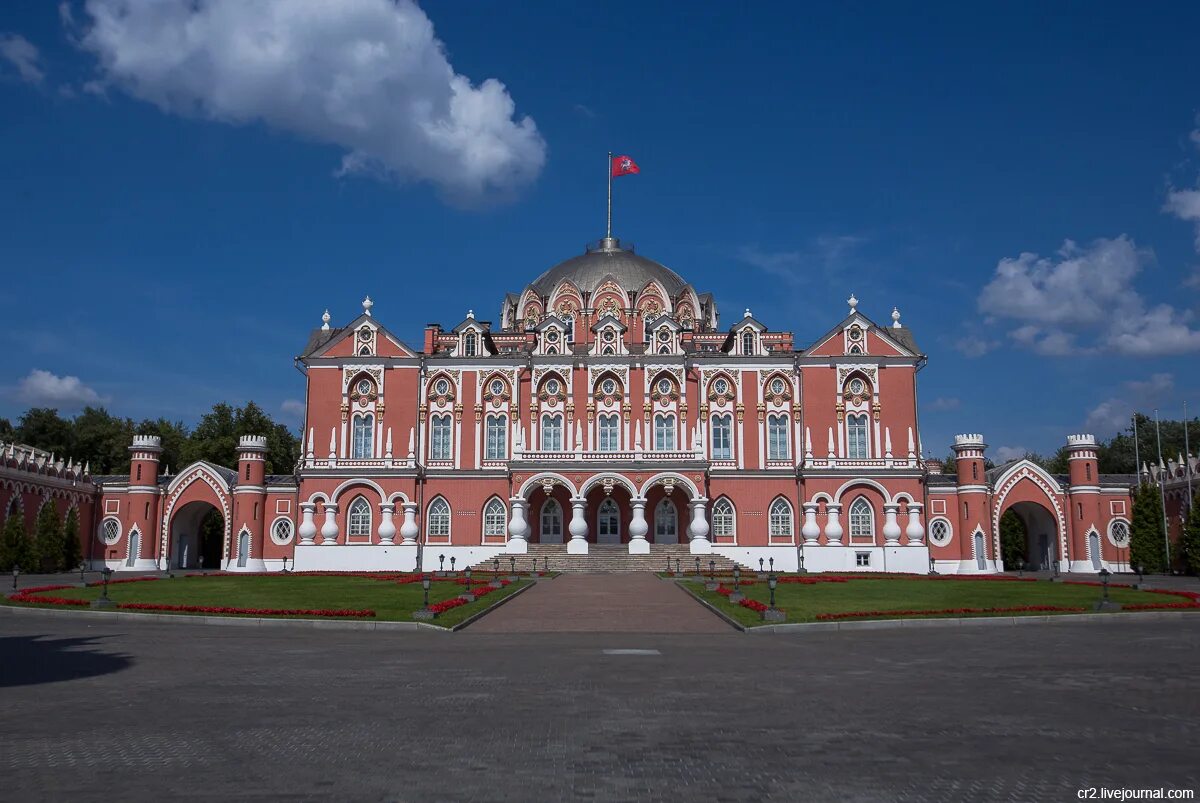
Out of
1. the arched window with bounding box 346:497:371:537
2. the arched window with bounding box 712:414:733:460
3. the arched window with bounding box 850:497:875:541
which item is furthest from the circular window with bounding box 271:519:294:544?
the arched window with bounding box 850:497:875:541

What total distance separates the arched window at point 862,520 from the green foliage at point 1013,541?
1782cm

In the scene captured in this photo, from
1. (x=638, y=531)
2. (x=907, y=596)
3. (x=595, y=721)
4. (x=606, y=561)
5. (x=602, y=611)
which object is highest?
(x=638, y=531)

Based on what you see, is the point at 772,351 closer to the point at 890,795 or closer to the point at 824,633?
the point at 824,633

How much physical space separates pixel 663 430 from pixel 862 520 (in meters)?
12.5

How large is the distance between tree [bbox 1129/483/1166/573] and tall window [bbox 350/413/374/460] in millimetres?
43783

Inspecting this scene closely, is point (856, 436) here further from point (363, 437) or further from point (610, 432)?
point (363, 437)

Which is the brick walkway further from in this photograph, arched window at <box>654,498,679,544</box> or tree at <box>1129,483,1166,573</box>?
tree at <box>1129,483,1166,573</box>

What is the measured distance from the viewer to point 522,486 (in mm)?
56875

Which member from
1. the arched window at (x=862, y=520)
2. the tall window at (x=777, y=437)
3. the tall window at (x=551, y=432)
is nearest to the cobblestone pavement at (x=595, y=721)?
the arched window at (x=862, y=520)

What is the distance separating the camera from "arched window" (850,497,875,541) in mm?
57487

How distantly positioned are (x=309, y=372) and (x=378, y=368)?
4208 mm

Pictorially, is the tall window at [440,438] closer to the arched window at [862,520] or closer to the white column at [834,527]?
the white column at [834,527]

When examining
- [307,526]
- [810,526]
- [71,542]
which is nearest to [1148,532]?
[810,526]

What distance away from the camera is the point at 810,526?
5688 cm
